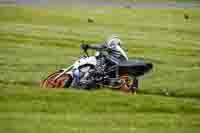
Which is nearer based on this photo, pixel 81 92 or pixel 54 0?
pixel 81 92

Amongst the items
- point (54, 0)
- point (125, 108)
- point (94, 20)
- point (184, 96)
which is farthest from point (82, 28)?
point (54, 0)

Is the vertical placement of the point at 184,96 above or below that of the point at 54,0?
below

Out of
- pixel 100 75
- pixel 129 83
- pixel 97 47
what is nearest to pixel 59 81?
pixel 100 75

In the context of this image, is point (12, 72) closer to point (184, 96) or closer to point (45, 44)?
point (184, 96)

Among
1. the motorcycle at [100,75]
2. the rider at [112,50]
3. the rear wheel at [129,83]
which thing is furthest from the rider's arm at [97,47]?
the rear wheel at [129,83]

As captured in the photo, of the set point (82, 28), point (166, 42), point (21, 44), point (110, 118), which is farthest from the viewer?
point (82, 28)

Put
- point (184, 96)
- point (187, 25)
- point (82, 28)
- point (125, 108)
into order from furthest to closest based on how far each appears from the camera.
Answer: point (187, 25), point (82, 28), point (184, 96), point (125, 108)

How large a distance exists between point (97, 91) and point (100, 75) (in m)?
1.06

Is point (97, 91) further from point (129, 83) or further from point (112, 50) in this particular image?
point (112, 50)

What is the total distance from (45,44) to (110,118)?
21.1m

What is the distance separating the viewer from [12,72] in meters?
22.6

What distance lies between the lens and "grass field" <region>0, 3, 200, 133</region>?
13.7m

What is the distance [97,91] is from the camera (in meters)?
17.5

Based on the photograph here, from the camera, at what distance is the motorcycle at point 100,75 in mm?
18359
